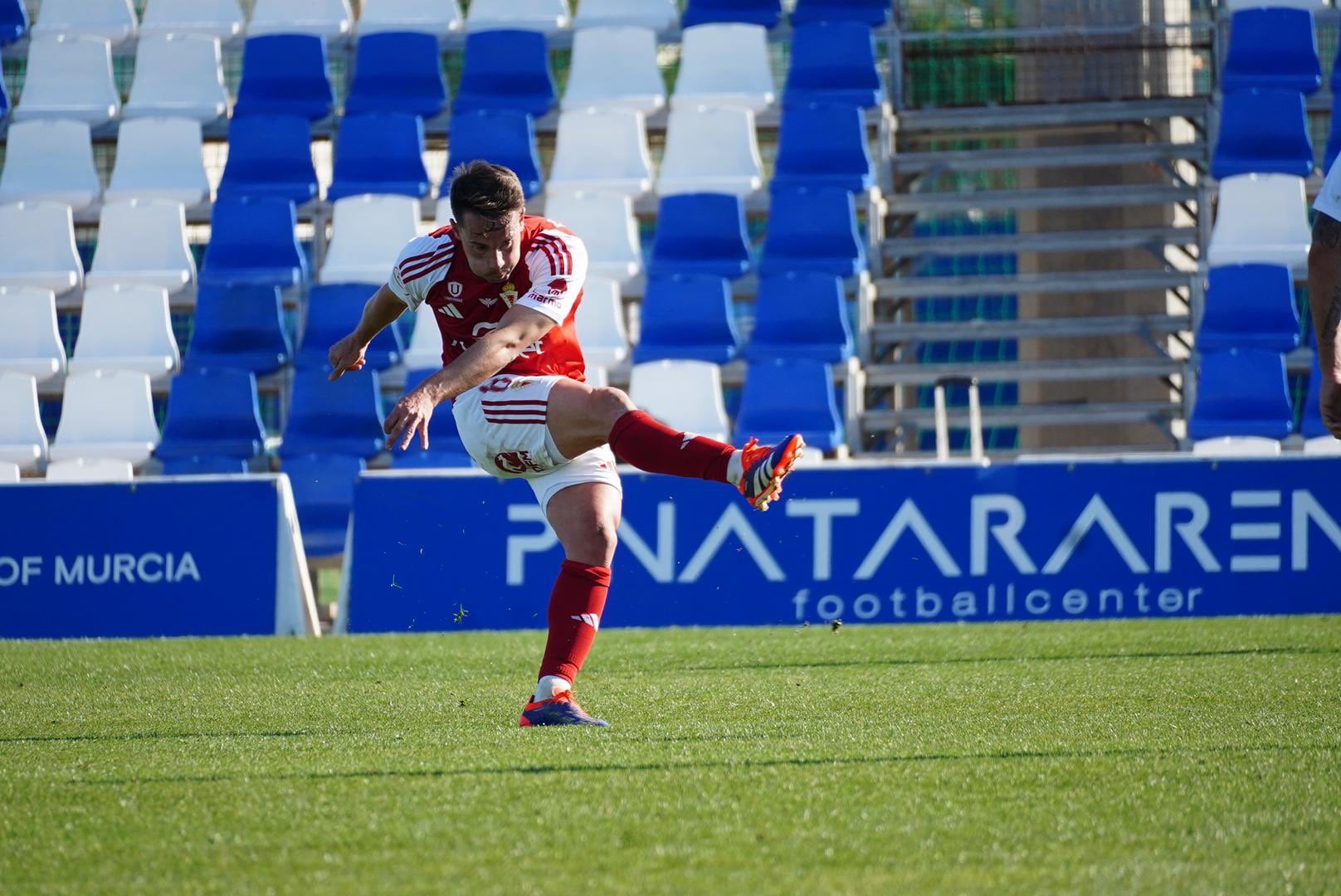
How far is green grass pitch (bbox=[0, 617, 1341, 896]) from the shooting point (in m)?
2.90

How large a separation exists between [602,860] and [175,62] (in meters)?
12.5

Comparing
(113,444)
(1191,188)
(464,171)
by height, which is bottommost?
(113,444)

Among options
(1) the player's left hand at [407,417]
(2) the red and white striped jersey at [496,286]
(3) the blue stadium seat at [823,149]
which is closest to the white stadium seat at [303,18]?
(3) the blue stadium seat at [823,149]

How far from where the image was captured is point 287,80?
14.0 m

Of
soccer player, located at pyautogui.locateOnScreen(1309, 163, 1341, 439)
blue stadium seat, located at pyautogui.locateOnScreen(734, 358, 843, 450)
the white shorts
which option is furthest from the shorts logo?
blue stadium seat, located at pyautogui.locateOnScreen(734, 358, 843, 450)

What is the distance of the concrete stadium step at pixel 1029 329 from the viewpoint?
41.3ft

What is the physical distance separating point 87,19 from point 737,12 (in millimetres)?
A: 5539

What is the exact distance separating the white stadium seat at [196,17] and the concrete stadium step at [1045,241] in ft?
19.4

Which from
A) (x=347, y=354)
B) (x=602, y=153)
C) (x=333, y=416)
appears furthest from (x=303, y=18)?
(x=347, y=354)

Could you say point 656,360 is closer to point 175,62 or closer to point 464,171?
point 175,62

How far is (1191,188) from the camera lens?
1296cm

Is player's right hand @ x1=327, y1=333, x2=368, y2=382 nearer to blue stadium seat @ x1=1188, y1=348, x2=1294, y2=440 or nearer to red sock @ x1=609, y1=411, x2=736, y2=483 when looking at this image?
red sock @ x1=609, y1=411, x2=736, y2=483

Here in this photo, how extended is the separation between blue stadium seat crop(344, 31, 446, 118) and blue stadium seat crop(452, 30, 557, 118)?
0.23 meters

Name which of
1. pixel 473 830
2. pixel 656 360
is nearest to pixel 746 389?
pixel 656 360
